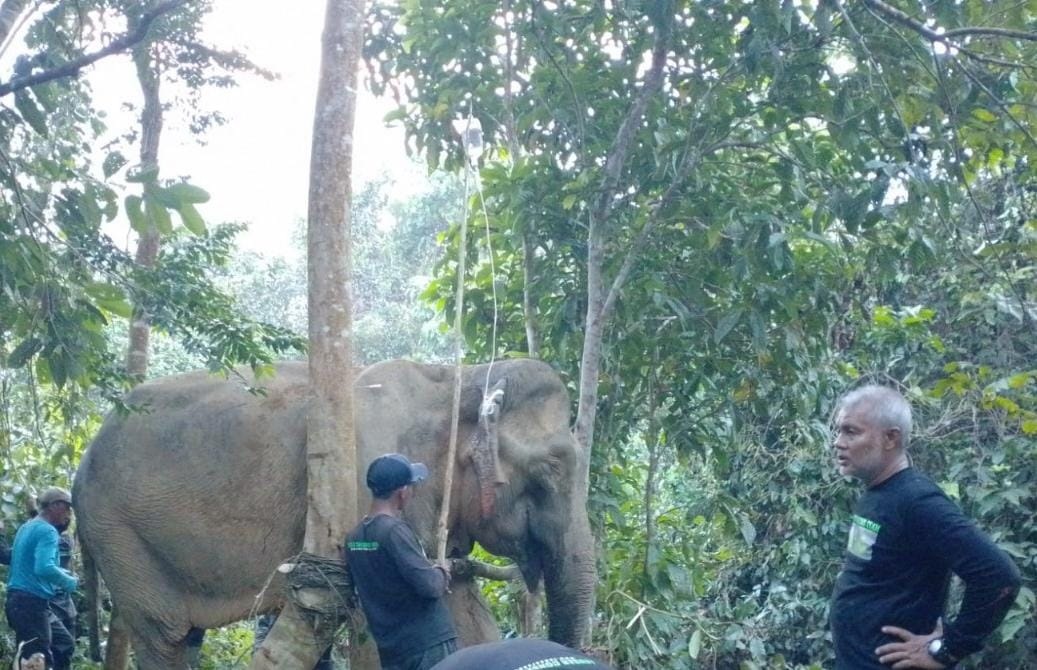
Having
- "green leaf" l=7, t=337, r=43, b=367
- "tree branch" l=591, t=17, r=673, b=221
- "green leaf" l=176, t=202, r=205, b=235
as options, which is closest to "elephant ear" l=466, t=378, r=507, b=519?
"tree branch" l=591, t=17, r=673, b=221

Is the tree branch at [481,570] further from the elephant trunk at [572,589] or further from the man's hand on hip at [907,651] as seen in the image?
the man's hand on hip at [907,651]

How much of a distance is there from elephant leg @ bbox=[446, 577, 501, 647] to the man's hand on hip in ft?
8.97

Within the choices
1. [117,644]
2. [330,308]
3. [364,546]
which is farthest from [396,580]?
[117,644]

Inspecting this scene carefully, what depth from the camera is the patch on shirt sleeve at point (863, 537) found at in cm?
378

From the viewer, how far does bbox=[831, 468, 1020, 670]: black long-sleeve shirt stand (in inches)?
138

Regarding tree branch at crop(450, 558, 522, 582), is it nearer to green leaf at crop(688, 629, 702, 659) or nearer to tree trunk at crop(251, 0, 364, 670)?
tree trunk at crop(251, 0, 364, 670)

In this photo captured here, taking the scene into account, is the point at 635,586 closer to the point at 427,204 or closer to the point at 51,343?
the point at 51,343

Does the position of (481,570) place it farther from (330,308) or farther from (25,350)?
(25,350)

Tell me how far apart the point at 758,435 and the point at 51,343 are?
602 cm

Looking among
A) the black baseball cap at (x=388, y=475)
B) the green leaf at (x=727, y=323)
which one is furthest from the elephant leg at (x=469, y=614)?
the green leaf at (x=727, y=323)

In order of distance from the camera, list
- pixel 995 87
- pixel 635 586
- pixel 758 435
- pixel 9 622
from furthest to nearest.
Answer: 1. pixel 758 435
2. pixel 9 622
3. pixel 635 586
4. pixel 995 87

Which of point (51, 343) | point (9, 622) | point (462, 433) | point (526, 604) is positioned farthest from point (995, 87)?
point (9, 622)

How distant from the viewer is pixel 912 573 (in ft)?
12.2

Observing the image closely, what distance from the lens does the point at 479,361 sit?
7.28 m
